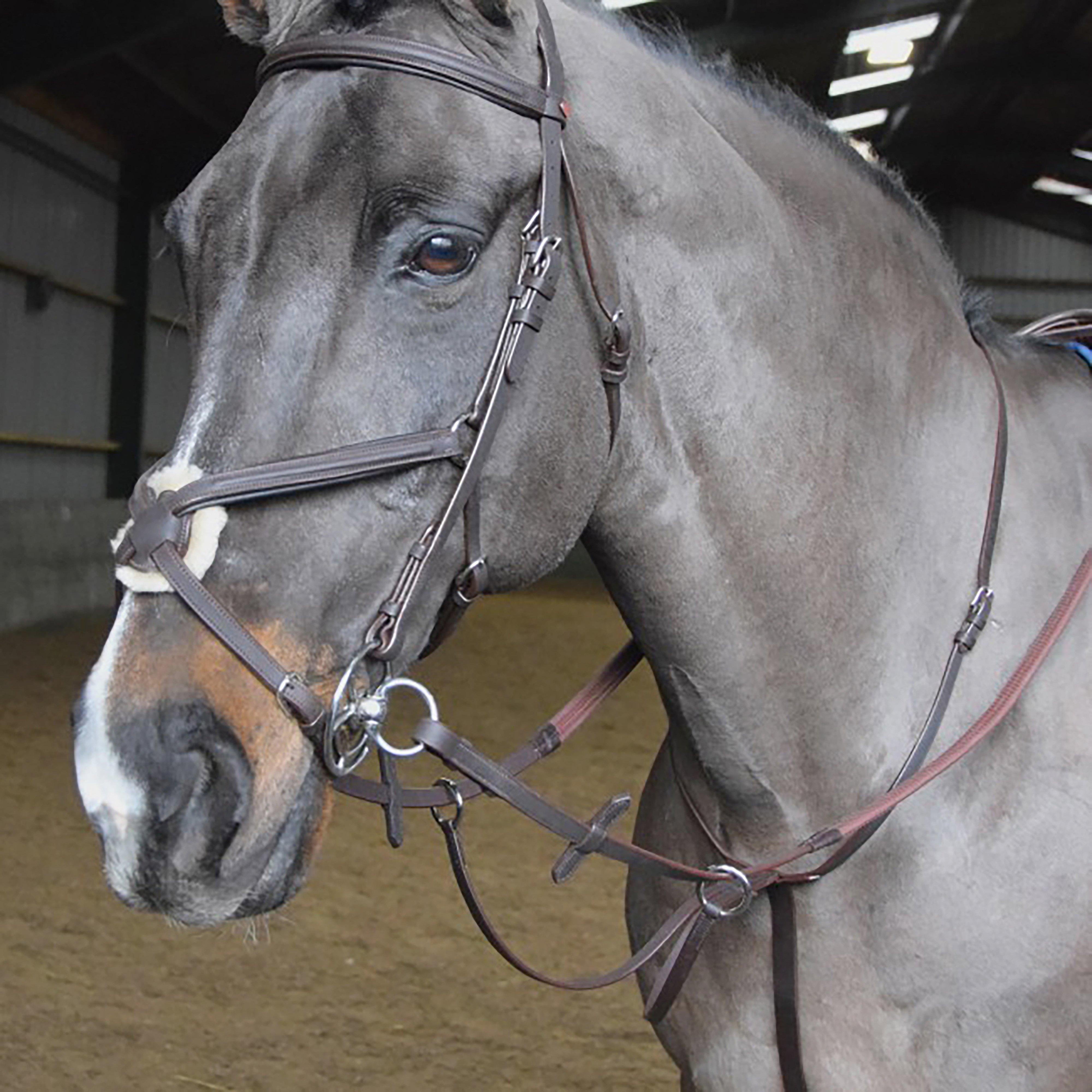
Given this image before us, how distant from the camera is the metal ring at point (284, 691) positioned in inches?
50.1

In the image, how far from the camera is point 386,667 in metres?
1.39

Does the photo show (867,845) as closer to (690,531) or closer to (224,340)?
(690,531)

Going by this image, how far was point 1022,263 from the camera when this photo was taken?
20969 mm

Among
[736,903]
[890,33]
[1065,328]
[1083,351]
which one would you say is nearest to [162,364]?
[890,33]

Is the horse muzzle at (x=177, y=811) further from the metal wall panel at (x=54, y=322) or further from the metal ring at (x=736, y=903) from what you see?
the metal wall panel at (x=54, y=322)

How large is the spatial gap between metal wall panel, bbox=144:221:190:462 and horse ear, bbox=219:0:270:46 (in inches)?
480

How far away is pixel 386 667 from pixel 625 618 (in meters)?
0.48

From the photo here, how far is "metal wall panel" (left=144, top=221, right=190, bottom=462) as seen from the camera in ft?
45.1

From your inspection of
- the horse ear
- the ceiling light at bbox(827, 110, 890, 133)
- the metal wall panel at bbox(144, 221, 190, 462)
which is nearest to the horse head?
the horse ear

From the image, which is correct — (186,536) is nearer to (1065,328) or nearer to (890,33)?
(1065,328)

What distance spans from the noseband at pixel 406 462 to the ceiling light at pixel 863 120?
52.9 feet

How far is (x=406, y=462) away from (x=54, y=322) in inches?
467

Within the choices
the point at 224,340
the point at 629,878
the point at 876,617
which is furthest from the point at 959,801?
the point at 224,340

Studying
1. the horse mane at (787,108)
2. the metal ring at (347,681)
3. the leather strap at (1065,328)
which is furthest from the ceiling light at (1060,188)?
the metal ring at (347,681)
